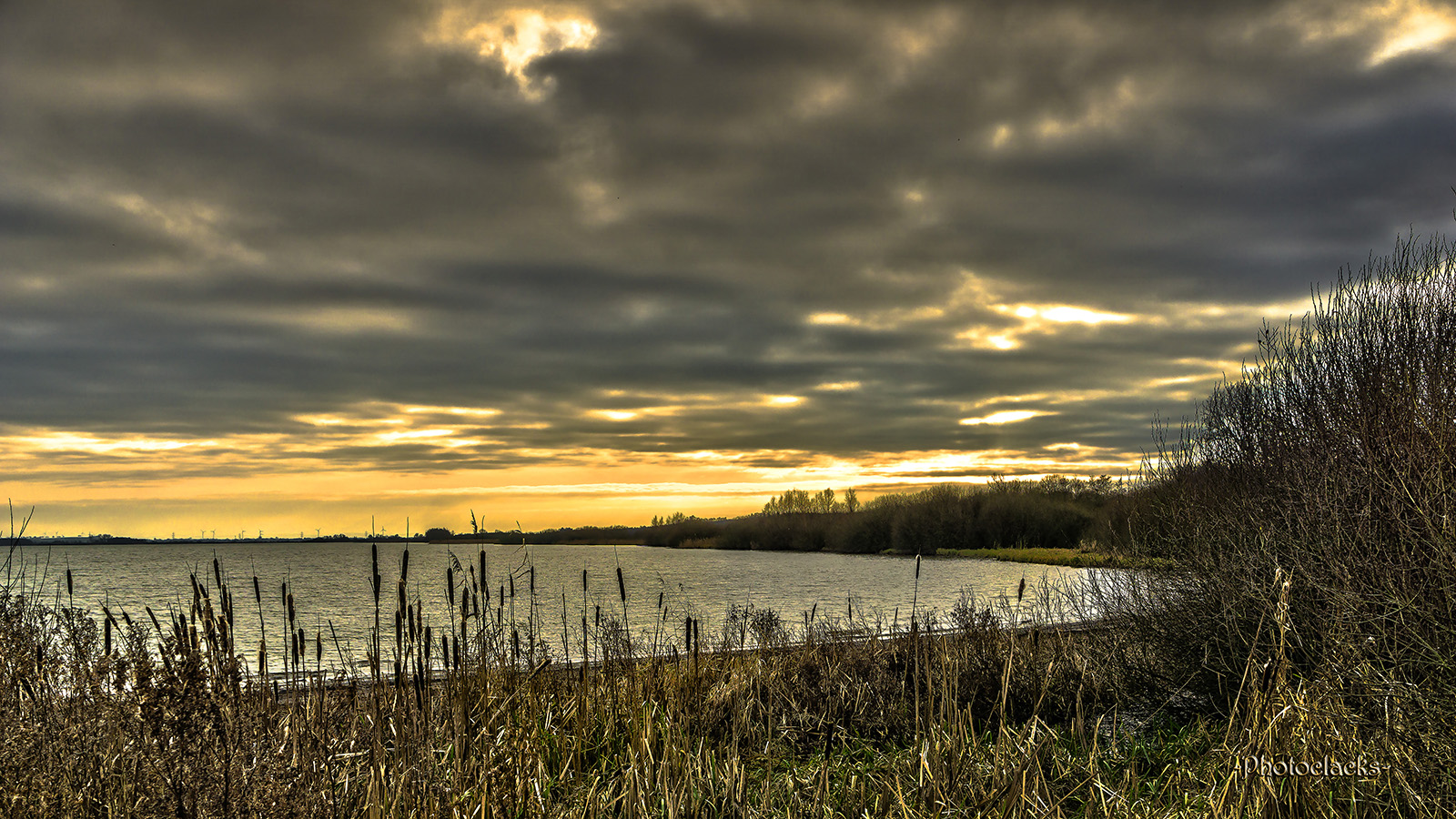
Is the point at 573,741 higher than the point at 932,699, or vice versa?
the point at 932,699

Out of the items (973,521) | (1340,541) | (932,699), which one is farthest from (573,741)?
(973,521)

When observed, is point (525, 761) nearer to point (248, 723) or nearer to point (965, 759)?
point (248, 723)

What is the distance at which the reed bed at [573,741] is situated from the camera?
3195 mm

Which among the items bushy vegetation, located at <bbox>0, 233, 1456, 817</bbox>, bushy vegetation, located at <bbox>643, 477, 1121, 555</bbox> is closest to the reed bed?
bushy vegetation, located at <bbox>0, 233, 1456, 817</bbox>

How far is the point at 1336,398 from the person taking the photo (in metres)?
9.42

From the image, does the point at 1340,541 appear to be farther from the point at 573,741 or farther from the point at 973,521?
the point at 973,521

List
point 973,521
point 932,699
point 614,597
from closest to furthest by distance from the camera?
point 932,699 < point 614,597 < point 973,521

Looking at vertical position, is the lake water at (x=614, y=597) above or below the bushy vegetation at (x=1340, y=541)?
below

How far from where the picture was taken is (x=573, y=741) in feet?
19.7

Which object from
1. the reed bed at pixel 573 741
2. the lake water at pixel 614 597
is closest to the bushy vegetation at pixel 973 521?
the lake water at pixel 614 597

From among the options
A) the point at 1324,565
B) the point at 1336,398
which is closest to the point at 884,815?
the point at 1324,565

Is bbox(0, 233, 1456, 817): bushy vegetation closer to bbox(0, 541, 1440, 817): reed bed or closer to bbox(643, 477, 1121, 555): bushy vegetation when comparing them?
bbox(0, 541, 1440, 817): reed bed

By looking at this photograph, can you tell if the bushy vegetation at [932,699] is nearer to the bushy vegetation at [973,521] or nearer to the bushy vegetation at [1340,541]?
the bushy vegetation at [1340,541]

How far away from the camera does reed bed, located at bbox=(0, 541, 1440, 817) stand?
3.20m
